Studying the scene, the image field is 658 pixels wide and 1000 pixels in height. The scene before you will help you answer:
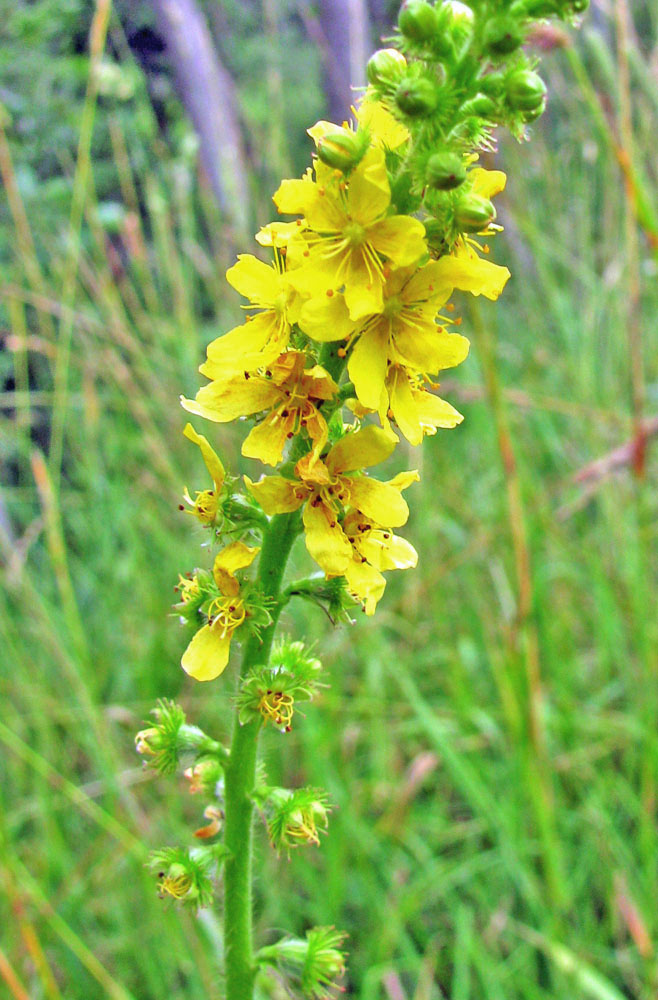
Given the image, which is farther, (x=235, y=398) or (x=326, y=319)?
(x=235, y=398)

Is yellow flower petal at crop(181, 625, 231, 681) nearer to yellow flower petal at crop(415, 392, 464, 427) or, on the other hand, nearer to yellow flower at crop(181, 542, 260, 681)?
yellow flower at crop(181, 542, 260, 681)

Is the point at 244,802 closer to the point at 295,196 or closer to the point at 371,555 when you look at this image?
the point at 371,555

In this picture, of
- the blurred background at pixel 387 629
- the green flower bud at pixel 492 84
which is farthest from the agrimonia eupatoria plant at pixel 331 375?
the blurred background at pixel 387 629

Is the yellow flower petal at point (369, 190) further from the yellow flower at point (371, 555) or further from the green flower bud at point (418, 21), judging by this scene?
the yellow flower at point (371, 555)

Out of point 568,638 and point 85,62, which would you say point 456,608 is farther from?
point 85,62

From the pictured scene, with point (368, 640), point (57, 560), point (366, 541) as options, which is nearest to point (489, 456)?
point (368, 640)

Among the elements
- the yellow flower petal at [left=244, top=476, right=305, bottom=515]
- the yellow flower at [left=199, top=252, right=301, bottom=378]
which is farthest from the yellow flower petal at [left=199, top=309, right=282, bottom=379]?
the yellow flower petal at [left=244, top=476, right=305, bottom=515]

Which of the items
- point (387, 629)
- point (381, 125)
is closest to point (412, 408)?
point (381, 125)

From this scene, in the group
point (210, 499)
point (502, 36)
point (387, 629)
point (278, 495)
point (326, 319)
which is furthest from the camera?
point (387, 629)
